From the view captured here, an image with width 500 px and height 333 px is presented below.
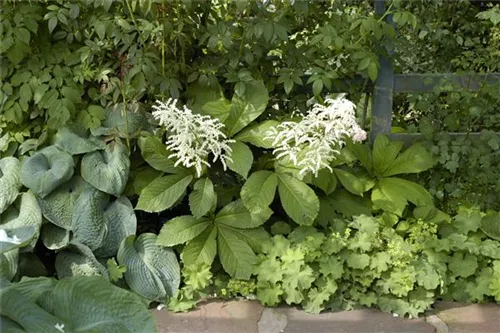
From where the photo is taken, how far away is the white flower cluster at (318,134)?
2.89 meters

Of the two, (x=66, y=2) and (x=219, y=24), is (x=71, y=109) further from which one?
(x=219, y=24)

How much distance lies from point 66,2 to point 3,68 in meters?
0.48

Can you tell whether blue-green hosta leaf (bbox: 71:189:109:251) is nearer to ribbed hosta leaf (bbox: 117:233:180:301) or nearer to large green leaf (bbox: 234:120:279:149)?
ribbed hosta leaf (bbox: 117:233:180:301)

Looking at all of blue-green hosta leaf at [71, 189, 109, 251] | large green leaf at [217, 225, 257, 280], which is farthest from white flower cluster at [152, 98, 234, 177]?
blue-green hosta leaf at [71, 189, 109, 251]

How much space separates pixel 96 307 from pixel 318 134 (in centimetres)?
169

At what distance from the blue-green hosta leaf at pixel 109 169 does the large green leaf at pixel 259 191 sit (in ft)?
2.08

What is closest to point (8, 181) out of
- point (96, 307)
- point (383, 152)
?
point (96, 307)

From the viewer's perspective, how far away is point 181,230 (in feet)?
9.98

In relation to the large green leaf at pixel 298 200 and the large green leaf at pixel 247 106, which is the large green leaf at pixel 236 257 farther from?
the large green leaf at pixel 247 106

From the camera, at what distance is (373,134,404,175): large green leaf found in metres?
3.39

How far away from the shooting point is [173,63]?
128 inches

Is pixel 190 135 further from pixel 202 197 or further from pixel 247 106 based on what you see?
pixel 247 106

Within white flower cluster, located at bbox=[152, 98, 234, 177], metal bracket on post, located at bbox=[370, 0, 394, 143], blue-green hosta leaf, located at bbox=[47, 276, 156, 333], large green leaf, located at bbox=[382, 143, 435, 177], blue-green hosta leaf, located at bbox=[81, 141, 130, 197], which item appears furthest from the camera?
metal bracket on post, located at bbox=[370, 0, 394, 143]

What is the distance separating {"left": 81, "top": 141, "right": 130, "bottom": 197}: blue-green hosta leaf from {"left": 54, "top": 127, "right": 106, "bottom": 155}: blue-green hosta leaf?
3 cm
